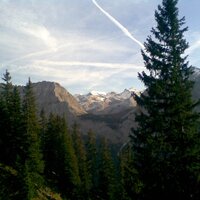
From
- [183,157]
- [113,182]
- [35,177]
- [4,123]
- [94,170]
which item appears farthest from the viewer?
[94,170]

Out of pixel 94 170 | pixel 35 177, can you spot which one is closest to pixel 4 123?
pixel 35 177

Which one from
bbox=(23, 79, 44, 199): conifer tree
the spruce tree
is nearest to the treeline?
bbox=(23, 79, 44, 199): conifer tree

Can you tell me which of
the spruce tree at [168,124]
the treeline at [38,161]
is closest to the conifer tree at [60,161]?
the treeline at [38,161]

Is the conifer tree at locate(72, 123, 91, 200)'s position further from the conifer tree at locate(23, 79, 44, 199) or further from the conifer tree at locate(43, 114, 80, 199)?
the conifer tree at locate(23, 79, 44, 199)

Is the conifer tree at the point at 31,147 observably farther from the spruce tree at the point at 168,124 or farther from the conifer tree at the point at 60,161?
the spruce tree at the point at 168,124

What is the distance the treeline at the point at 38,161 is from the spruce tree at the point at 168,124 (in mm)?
32875

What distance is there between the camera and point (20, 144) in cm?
6556

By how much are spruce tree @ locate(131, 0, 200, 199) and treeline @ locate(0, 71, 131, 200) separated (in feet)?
108

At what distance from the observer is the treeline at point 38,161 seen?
5922cm

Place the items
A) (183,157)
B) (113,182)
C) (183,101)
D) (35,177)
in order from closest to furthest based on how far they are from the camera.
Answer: (183,157) → (183,101) → (35,177) → (113,182)

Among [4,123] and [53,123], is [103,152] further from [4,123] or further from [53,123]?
[4,123]

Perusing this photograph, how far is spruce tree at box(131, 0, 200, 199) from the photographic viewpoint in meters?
23.5

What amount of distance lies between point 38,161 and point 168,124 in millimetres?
43049

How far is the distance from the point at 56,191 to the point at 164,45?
→ 52.0 meters
